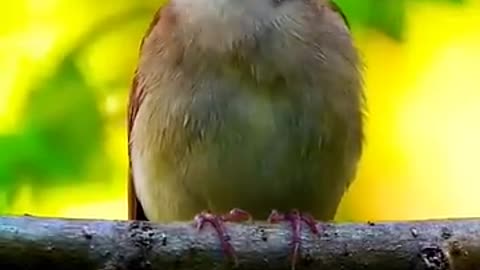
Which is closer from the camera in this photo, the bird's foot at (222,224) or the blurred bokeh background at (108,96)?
the bird's foot at (222,224)

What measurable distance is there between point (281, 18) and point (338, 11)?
153 mm

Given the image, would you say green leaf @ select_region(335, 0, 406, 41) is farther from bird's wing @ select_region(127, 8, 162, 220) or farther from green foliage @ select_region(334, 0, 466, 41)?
bird's wing @ select_region(127, 8, 162, 220)

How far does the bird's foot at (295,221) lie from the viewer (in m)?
1.92

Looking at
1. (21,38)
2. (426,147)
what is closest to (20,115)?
(21,38)

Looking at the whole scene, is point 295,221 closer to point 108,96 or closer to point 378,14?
point 378,14

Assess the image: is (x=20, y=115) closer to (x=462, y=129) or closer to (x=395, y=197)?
(x=395, y=197)

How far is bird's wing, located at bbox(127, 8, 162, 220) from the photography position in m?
2.38

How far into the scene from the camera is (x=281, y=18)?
7.44ft

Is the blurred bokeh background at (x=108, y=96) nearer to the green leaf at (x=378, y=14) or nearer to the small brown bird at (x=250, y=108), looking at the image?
the green leaf at (x=378, y=14)

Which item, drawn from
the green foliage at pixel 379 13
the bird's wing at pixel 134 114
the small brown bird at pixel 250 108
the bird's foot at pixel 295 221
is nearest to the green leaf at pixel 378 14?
the green foliage at pixel 379 13

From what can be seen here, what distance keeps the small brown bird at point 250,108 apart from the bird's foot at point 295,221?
1.0 inches

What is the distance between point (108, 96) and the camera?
8.75 feet

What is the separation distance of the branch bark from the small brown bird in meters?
0.19

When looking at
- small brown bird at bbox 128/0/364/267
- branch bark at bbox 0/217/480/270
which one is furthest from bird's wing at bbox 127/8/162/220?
branch bark at bbox 0/217/480/270
